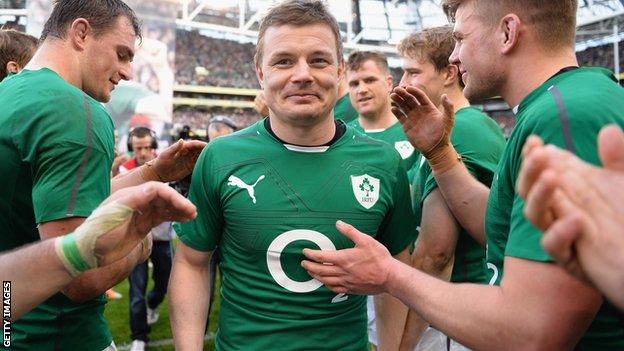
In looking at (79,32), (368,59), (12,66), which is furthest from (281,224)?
(368,59)

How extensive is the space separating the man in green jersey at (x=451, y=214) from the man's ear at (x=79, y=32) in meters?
1.48

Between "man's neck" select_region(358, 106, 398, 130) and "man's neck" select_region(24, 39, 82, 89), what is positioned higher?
"man's neck" select_region(24, 39, 82, 89)

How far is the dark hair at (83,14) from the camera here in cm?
224

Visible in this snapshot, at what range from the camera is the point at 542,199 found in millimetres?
951

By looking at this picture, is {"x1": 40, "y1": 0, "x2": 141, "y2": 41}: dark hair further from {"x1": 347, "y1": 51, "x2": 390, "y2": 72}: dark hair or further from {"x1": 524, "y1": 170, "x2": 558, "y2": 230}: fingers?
{"x1": 347, "y1": 51, "x2": 390, "y2": 72}: dark hair

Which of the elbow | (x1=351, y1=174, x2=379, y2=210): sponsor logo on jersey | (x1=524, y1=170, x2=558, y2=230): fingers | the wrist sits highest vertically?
(x1=524, y1=170, x2=558, y2=230): fingers

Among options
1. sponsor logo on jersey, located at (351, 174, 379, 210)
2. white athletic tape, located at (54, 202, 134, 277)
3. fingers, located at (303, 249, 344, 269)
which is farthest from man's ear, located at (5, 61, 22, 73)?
fingers, located at (303, 249, 344, 269)

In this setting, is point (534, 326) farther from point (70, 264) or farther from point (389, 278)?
point (70, 264)

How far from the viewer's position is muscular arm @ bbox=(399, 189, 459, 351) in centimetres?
241

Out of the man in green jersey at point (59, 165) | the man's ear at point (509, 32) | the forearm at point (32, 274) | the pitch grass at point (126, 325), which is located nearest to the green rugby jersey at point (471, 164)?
the man's ear at point (509, 32)

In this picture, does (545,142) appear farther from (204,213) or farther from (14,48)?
(14,48)

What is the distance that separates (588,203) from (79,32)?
211 cm

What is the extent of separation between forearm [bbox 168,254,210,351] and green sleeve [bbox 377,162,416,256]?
741 mm

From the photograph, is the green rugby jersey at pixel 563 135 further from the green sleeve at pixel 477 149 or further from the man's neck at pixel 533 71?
the green sleeve at pixel 477 149
